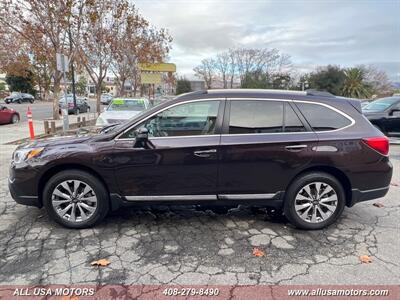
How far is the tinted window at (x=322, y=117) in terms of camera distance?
12.1 ft

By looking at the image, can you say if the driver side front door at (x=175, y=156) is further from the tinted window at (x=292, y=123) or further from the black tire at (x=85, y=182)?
the tinted window at (x=292, y=123)

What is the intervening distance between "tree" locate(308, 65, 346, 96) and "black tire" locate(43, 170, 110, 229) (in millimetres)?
46193

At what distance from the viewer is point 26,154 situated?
364 cm

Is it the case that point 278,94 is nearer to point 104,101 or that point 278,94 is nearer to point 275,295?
point 275,295

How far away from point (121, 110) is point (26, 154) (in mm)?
7444

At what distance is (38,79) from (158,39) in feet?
120

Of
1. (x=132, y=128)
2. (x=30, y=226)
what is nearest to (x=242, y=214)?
(x=132, y=128)

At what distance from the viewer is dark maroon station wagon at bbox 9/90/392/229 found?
11.6 ft

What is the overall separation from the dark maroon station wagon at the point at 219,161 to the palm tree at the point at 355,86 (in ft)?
150

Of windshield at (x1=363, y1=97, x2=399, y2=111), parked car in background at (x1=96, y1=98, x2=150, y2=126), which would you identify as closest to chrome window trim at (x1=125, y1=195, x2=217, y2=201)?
parked car in background at (x1=96, y1=98, x2=150, y2=126)

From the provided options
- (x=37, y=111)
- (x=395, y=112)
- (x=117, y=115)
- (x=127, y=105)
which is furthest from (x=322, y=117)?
(x=37, y=111)

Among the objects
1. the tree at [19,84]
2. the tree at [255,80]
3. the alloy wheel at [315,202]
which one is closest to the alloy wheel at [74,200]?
the alloy wheel at [315,202]

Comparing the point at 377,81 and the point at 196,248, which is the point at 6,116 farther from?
the point at 377,81

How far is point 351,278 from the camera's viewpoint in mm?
2812
